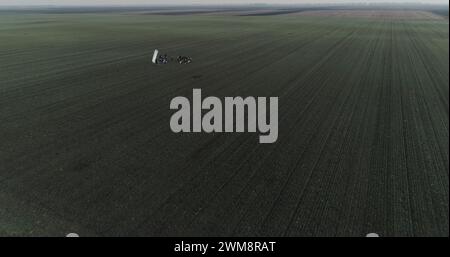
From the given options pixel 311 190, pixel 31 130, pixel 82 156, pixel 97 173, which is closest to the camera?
pixel 311 190

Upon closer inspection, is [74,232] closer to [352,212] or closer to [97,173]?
[97,173]

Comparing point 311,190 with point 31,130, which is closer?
point 311,190

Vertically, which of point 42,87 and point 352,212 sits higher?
point 42,87
